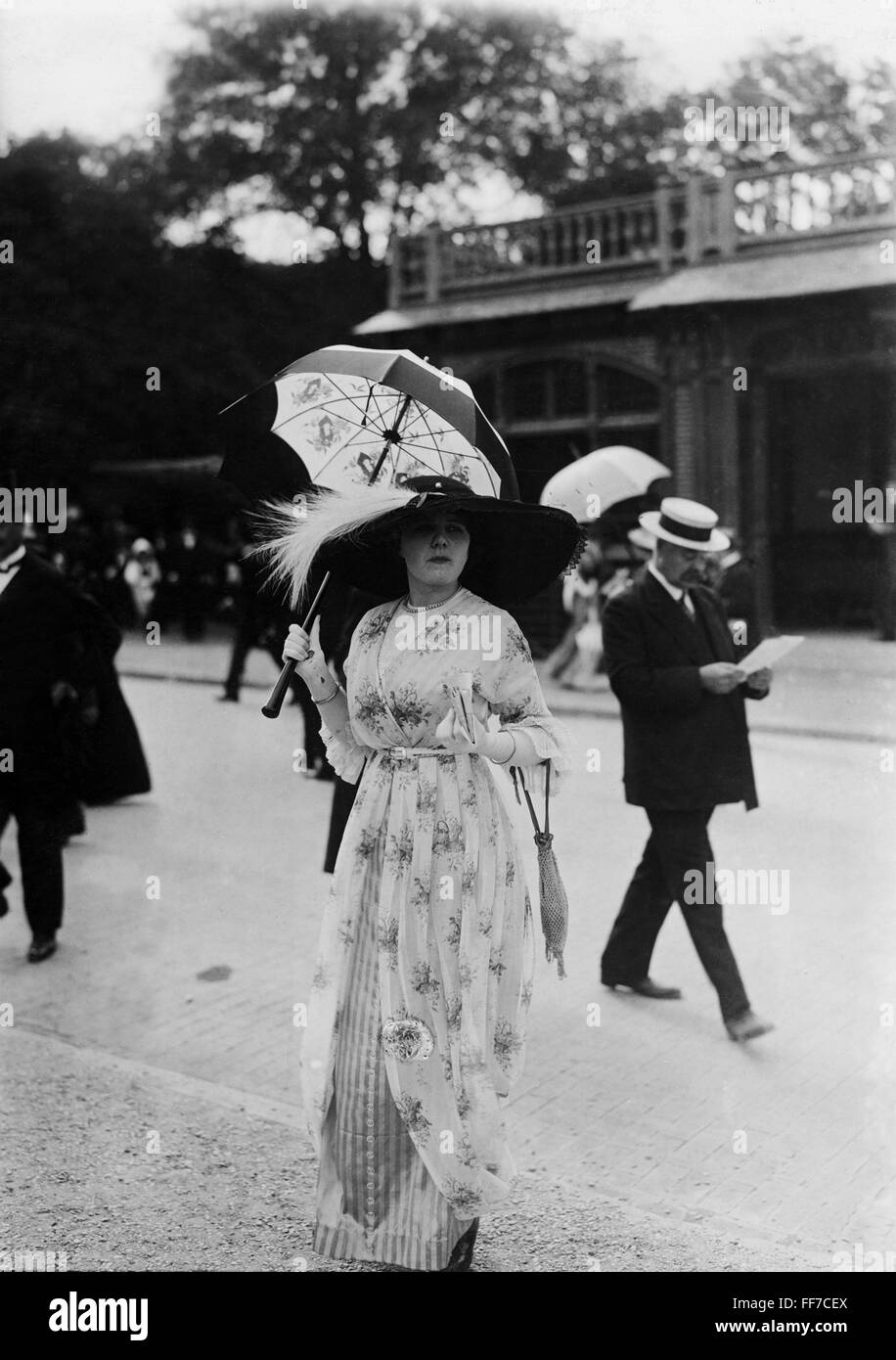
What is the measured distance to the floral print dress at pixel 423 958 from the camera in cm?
321

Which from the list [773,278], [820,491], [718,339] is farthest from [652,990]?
[820,491]

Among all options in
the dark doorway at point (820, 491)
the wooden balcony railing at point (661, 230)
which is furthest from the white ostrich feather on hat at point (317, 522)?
the dark doorway at point (820, 491)

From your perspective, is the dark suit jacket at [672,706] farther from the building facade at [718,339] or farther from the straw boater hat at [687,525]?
the building facade at [718,339]

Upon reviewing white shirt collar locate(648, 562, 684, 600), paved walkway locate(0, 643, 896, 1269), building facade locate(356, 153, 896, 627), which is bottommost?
paved walkway locate(0, 643, 896, 1269)

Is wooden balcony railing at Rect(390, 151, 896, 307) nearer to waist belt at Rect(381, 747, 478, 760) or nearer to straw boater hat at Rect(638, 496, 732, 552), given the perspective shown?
straw boater hat at Rect(638, 496, 732, 552)

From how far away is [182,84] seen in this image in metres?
19.8

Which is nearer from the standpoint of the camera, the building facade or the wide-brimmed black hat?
the wide-brimmed black hat

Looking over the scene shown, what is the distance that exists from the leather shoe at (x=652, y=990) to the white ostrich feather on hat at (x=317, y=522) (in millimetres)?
2557

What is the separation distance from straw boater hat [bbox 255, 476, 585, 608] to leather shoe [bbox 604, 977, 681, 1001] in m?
2.32

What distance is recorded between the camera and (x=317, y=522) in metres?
3.39

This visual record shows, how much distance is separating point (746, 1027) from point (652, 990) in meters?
0.60

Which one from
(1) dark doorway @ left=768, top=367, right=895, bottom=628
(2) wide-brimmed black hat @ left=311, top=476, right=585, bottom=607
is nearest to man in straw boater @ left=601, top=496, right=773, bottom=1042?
(2) wide-brimmed black hat @ left=311, top=476, right=585, bottom=607

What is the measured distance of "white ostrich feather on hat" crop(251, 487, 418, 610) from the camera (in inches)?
130
